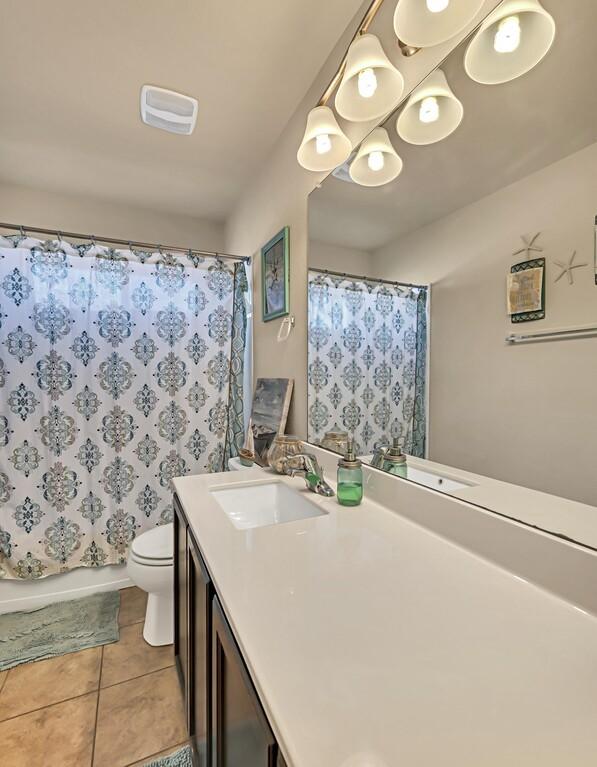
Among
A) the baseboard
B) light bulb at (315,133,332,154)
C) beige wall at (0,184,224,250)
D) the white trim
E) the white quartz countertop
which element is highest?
beige wall at (0,184,224,250)

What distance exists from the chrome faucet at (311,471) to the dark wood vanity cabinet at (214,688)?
439 millimetres

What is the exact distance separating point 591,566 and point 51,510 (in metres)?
2.40

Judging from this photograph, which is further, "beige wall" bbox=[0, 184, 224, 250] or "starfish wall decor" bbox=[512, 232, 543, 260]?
"beige wall" bbox=[0, 184, 224, 250]

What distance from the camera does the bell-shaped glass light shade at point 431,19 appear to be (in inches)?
35.7

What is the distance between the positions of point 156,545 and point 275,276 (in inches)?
58.3

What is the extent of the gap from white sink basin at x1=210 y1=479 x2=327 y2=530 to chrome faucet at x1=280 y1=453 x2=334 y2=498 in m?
0.06

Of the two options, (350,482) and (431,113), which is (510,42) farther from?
(350,482)

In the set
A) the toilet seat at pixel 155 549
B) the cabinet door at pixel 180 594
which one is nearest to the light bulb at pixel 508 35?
the cabinet door at pixel 180 594

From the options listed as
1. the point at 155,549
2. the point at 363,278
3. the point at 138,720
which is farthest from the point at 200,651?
the point at 363,278

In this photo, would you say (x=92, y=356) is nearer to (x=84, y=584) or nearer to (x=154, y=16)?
(x=84, y=584)


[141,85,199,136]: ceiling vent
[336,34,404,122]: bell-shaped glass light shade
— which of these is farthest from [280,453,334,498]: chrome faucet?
[141,85,199,136]: ceiling vent

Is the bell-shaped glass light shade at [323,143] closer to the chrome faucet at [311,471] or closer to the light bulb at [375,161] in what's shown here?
the light bulb at [375,161]

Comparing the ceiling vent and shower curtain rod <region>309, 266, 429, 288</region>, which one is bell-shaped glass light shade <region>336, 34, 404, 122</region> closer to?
shower curtain rod <region>309, 266, 429, 288</region>

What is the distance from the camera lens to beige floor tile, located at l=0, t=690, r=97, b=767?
1.19 m
